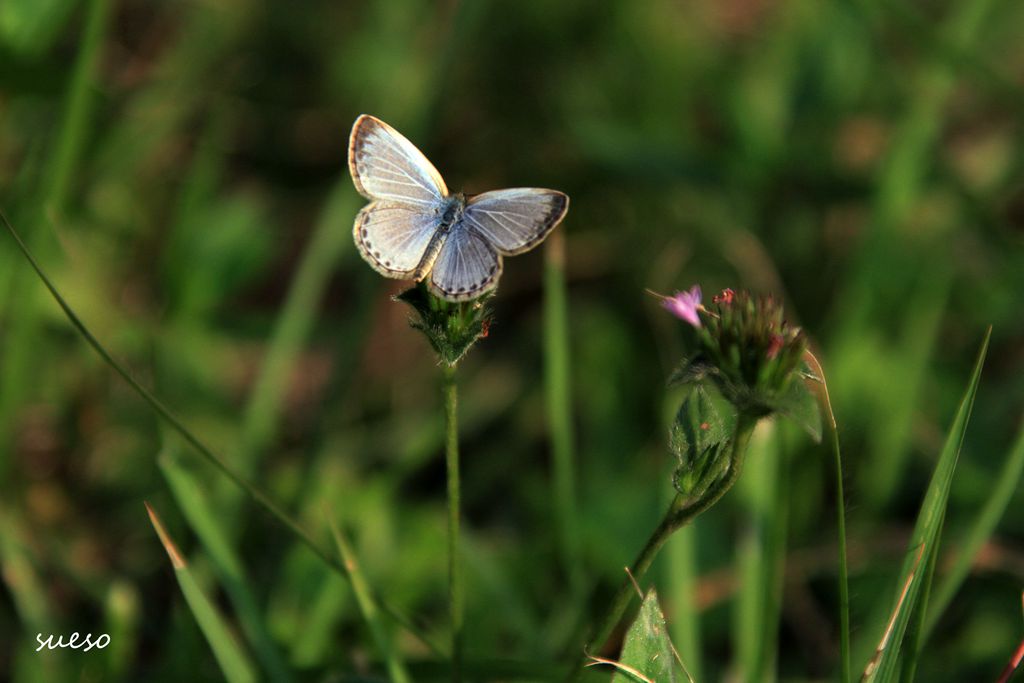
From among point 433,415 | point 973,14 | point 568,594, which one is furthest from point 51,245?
point 973,14

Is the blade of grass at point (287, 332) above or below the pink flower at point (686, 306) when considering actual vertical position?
below

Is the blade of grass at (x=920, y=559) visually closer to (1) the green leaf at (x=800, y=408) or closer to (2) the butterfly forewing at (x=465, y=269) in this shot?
(1) the green leaf at (x=800, y=408)

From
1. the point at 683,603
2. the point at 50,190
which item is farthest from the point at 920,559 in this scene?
the point at 50,190

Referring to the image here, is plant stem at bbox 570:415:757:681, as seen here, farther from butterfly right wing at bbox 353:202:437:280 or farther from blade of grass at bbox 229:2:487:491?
blade of grass at bbox 229:2:487:491

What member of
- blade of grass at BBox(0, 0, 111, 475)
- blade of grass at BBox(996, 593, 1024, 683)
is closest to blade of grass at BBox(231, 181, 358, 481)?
blade of grass at BBox(0, 0, 111, 475)

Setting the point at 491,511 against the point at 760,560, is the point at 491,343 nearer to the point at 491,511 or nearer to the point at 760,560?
the point at 491,511

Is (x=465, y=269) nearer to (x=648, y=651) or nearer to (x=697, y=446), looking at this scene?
(x=697, y=446)

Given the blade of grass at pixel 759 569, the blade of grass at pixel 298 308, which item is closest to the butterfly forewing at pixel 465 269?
the blade of grass at pixel 759 569
